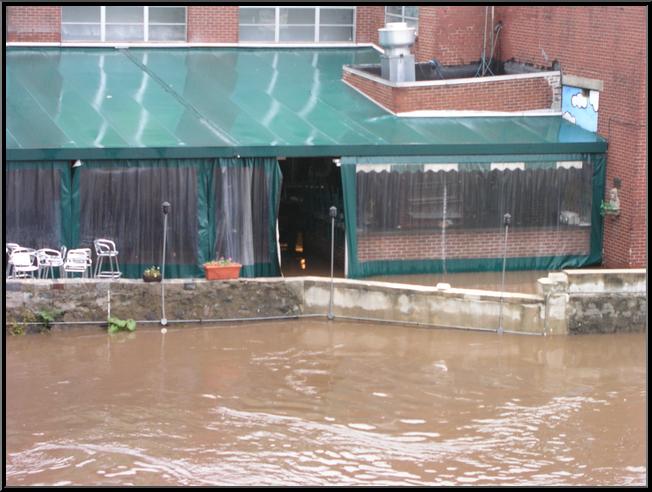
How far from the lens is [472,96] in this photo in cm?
2198

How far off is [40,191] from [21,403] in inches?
213

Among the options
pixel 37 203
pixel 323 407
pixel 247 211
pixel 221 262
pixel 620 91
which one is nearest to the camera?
pixel 323 407

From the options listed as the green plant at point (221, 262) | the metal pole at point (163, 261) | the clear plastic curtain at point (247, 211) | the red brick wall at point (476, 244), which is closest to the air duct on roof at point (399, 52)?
the red brick wall at point (476, 244)

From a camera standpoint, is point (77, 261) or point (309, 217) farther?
point (309, 217)

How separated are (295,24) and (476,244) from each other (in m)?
8.04

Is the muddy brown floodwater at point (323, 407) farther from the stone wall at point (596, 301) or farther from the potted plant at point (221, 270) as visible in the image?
the potted plant at point (221, 270)

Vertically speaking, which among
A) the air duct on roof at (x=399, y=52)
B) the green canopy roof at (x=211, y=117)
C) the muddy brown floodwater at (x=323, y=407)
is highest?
the air duct on roof at (x=399, y=52)

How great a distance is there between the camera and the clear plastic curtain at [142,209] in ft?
63.0

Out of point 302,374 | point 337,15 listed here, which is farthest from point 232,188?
point 337,15

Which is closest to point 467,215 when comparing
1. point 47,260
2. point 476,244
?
point 476,244

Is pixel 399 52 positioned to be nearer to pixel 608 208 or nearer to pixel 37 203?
pixel 608 208

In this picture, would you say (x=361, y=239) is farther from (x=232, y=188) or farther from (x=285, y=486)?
(x=285, y=486)

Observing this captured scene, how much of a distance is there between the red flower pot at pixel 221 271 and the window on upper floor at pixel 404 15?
8959 millimetres

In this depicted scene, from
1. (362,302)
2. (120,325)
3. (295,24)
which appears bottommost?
(120,325)
